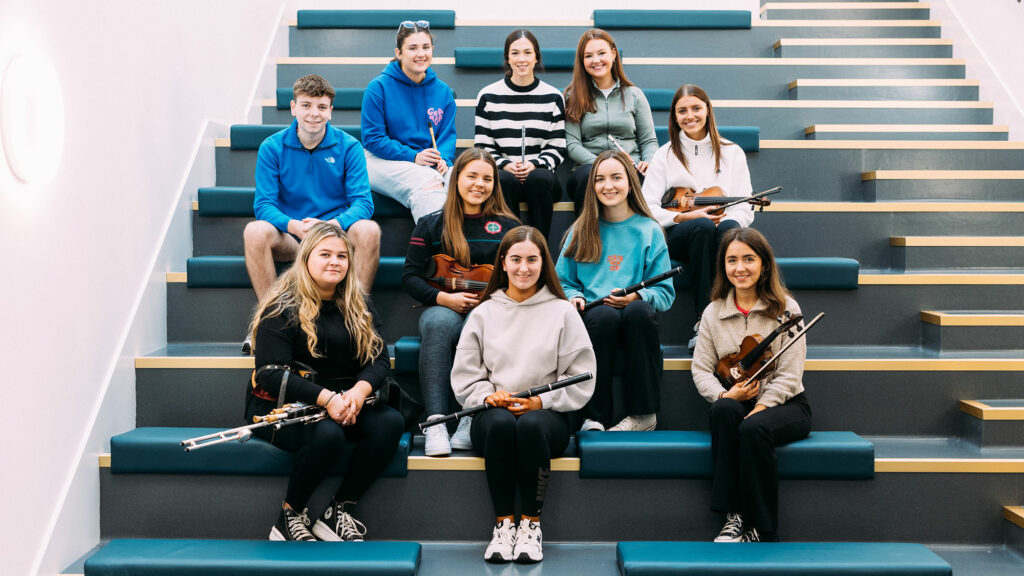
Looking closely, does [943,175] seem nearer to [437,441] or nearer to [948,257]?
[948,257]

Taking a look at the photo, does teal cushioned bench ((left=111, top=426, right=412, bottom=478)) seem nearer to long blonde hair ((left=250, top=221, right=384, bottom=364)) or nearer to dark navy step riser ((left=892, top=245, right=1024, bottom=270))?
long blonde hair ((left=250, top=221, right=384, bottom=364))

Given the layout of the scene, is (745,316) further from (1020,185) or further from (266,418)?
(1020,185)

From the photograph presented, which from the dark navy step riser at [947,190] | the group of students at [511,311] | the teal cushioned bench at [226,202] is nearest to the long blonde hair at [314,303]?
the group of students at [511,311]

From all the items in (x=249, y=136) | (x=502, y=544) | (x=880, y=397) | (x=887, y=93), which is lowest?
(x=502, y=544)

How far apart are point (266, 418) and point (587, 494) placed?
760mm

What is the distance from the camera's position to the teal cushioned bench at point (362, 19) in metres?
3.60

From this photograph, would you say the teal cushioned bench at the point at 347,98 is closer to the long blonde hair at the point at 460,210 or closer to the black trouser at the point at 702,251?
the long blonde hair at the point at 460,210

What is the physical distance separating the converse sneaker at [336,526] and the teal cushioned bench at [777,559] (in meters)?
0.61

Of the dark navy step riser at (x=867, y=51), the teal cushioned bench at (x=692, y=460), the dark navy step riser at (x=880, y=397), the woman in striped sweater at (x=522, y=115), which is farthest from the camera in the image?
the dark navy step riser at (x=867, y=51)

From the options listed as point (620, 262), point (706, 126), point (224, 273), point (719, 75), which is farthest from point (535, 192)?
point (719, 75)

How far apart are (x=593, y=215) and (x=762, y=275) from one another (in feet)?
1.63

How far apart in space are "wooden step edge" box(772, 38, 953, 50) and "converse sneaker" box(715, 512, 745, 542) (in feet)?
7.71

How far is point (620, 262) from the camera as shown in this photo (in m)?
2.28

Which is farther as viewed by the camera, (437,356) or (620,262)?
(620,262)
